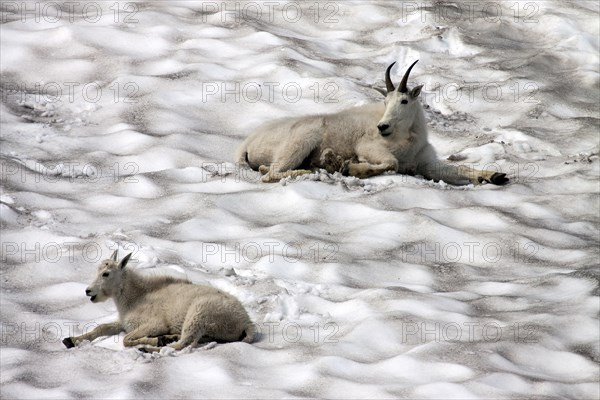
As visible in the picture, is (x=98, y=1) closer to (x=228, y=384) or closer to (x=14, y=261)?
(x=14, y=261)

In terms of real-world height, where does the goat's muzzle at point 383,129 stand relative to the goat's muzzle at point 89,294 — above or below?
above

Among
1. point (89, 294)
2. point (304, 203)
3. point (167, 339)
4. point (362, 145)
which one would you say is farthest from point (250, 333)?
point (362, 145)

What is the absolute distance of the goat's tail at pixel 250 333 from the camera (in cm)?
832

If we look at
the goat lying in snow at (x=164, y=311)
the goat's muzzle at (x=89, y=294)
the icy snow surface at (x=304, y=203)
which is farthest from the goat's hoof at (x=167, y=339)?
the goat's muzzle at (x=89, y=294)

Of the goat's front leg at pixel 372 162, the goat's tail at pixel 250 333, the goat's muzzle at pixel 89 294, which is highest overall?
the goat's front leg at pixel 372 162

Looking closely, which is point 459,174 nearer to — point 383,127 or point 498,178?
point 498,178

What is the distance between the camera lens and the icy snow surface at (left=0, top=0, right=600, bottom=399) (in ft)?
26.1

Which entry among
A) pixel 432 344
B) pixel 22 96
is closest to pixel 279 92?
pixel 22 96

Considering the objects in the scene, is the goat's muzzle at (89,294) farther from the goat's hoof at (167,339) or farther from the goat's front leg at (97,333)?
the goat's hoof at (167,339)

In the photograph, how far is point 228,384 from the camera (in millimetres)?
7527

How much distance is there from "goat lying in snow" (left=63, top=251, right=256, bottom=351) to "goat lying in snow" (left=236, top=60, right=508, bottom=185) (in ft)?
11.9

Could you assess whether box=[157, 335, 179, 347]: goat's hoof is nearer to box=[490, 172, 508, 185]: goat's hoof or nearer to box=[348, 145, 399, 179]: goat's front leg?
box=[348, 145, 399, 179]: goat's front leg

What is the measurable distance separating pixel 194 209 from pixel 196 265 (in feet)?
4.74

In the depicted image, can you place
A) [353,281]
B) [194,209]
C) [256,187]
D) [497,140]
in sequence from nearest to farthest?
[353,281]
[194,209]
[256,187]
[497,140]
